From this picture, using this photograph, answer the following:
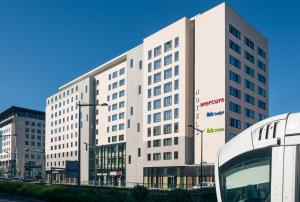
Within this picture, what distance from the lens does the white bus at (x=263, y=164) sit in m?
7.48

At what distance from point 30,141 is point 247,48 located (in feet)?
375

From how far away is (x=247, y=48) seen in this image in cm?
7250

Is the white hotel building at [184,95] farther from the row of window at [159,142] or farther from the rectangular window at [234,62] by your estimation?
the row of window at [159,142]

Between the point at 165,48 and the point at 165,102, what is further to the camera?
the point at 165,48

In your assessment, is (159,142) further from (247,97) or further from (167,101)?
(247,97)

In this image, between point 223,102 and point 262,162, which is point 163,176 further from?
point 262,162

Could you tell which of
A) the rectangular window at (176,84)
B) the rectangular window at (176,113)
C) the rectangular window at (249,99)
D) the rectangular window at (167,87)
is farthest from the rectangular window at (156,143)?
the rectangular window at (249,99)

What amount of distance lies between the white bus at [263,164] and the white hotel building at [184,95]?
49.3 meters

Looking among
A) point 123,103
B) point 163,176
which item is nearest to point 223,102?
point 163,176

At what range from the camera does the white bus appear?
7484 millimetres

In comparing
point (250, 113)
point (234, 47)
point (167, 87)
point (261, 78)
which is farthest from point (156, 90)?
point (261, 78)

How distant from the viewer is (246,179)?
828cm

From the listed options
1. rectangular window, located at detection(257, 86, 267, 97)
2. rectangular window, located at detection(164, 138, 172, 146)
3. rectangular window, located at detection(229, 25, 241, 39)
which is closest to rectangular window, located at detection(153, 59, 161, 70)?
rectangular window, located at detection(164, 138, 172, 146)

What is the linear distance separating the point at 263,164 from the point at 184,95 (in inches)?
2454
